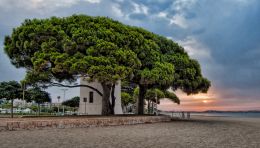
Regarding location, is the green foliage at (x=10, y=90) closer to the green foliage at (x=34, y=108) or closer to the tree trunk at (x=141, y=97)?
the green foliage at (x=34, y=108)

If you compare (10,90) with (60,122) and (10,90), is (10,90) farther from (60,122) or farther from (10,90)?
(60,122)

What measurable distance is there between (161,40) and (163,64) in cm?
422

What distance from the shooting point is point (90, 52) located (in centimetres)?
2228

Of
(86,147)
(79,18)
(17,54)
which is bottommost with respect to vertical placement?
(86,147)

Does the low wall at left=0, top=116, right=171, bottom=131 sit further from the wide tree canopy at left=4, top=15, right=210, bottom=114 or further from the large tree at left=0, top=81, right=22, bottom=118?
the large tree at left=0, top=81, right=22, bottom=118

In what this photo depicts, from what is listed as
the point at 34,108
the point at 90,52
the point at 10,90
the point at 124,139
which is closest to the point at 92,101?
the point at 34,108

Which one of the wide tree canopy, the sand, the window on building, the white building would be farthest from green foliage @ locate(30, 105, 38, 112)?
the sand

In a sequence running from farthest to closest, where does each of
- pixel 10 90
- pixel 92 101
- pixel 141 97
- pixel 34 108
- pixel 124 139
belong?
pixel 10 90, pixel 34 108, pixel 92 101, pixel 141 97, pixel 124 139

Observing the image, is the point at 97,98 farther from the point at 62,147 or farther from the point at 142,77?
the point at 62,147

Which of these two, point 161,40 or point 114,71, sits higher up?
point 161,40

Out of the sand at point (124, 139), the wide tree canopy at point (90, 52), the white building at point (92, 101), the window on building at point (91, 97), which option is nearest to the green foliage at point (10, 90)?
the white building at point (92, 101)

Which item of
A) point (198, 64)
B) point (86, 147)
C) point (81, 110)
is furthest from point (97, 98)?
point (86, 147)

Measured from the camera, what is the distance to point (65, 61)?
852 inches

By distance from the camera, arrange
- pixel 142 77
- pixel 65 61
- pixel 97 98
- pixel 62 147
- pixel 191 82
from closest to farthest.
→ 1. pixel 62 147
2. pixel 65 61
3. pixel 142 77
4. pixel 191 82
5. pixel 97 98
